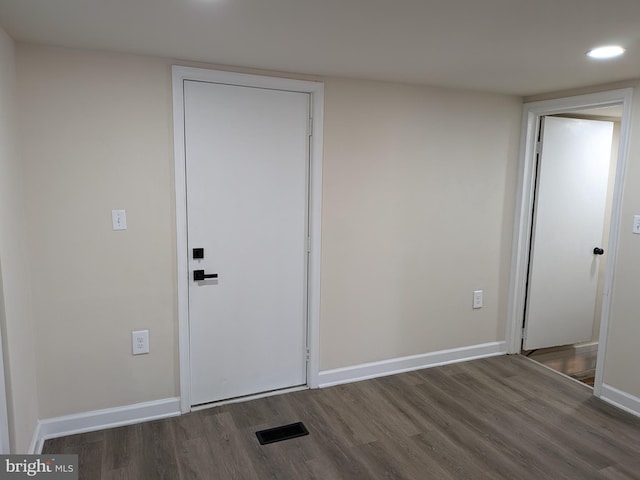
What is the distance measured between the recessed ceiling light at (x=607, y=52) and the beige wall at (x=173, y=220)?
3.79ft

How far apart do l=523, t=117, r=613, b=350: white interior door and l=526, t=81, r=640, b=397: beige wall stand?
29.6 inches

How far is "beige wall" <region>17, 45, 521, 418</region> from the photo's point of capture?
8.05 feet

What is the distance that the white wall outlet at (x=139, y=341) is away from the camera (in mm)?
2699

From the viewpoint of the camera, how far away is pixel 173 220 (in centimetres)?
271

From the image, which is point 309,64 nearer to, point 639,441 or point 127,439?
point 127,439

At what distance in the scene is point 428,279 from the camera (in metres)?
3.56

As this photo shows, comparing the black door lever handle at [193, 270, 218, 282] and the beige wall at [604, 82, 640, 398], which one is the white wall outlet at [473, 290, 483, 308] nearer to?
the beige wall at [604, 82, 640, 398]

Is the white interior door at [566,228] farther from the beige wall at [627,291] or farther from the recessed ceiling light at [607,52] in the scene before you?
the recessed ceiling light at [607,52]

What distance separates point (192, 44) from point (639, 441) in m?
3.41

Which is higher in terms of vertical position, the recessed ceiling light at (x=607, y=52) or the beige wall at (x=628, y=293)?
the recessed ceiling light at (x=607, y=52)

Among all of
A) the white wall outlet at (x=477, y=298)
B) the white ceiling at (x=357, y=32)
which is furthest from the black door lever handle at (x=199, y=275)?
the white wall outlet at (x=477, y=298)

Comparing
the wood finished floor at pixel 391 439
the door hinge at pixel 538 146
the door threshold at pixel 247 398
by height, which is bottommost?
the wood finished floor at pixel 391 439

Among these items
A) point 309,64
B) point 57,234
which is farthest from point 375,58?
point 57,234

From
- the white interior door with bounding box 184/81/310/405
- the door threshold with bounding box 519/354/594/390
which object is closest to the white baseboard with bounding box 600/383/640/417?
the door threshold with bounding box 519/354/594/390
